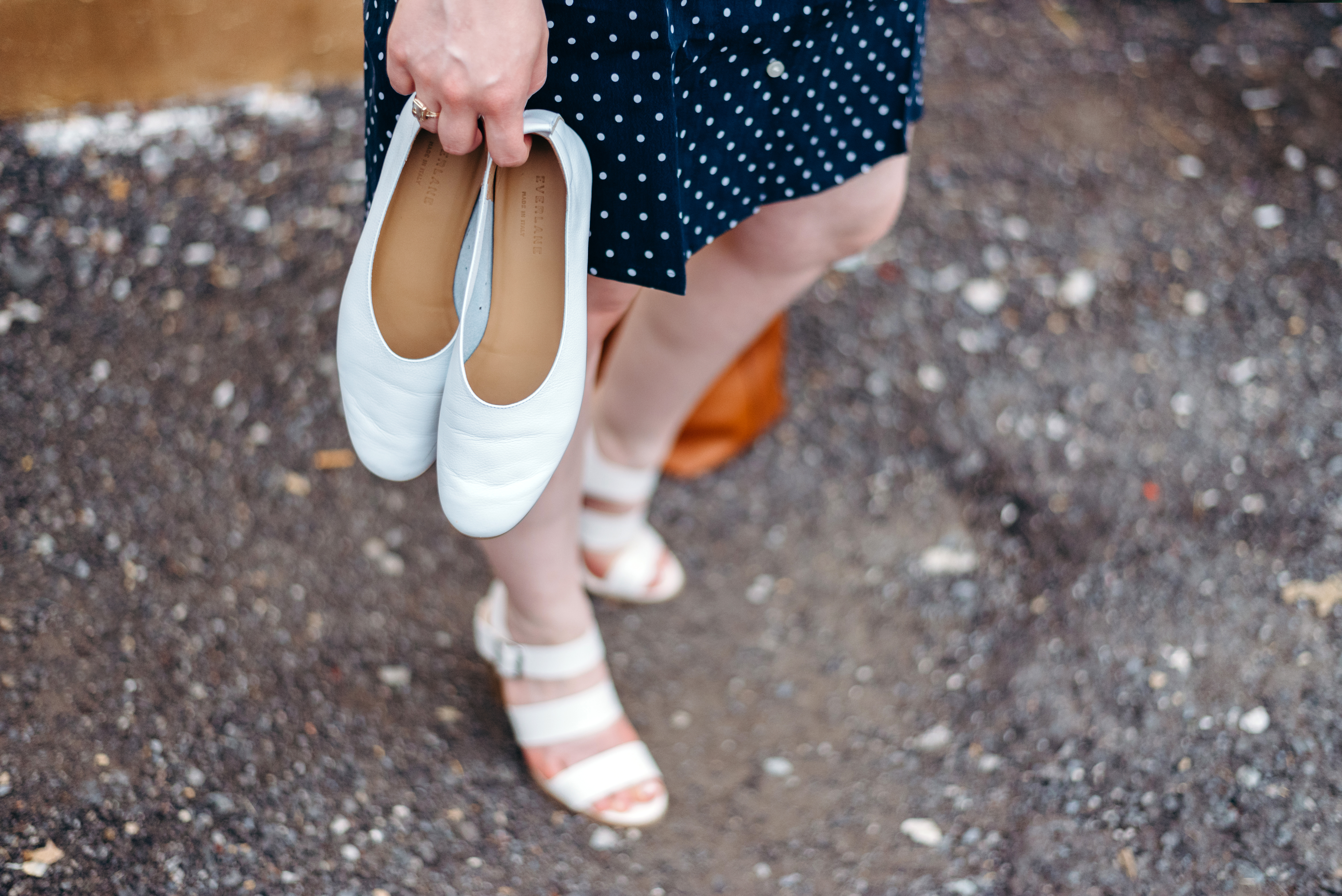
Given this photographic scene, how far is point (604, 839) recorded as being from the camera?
1157mm

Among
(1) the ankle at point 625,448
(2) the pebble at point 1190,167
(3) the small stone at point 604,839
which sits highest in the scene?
(1) the ankle at point 625,448

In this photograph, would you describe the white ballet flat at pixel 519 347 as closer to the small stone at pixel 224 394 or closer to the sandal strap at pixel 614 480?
the sandal strap at pixel 614 480

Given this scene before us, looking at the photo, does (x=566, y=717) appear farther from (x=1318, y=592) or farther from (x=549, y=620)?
(x=1318, y=592)

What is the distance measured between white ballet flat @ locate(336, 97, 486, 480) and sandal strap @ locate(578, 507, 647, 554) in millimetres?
558

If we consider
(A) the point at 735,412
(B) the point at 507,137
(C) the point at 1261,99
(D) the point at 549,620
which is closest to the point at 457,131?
(B) the point at 507,137

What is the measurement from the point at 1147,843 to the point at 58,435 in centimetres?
154

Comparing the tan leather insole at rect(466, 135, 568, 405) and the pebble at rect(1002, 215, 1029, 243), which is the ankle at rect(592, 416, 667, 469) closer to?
the tan leather insole at rect(466, 135, 568, 405)

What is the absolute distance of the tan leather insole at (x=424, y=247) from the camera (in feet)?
2.50

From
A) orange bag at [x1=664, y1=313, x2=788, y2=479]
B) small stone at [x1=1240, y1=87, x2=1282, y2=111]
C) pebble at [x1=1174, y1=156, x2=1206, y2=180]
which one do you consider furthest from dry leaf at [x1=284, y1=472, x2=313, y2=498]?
small stone at [x1=1240, y1=87, x2=1282, y2=111]

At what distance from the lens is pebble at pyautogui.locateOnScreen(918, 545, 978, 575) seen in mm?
1456

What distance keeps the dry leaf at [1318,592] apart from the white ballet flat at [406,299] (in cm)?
123

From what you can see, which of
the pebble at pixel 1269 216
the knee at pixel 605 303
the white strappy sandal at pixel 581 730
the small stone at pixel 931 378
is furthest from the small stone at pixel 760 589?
the pebble at pixel 1269 216

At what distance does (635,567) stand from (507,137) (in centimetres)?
80

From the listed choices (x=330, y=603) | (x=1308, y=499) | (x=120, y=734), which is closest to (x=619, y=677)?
(x=330, y=603)
